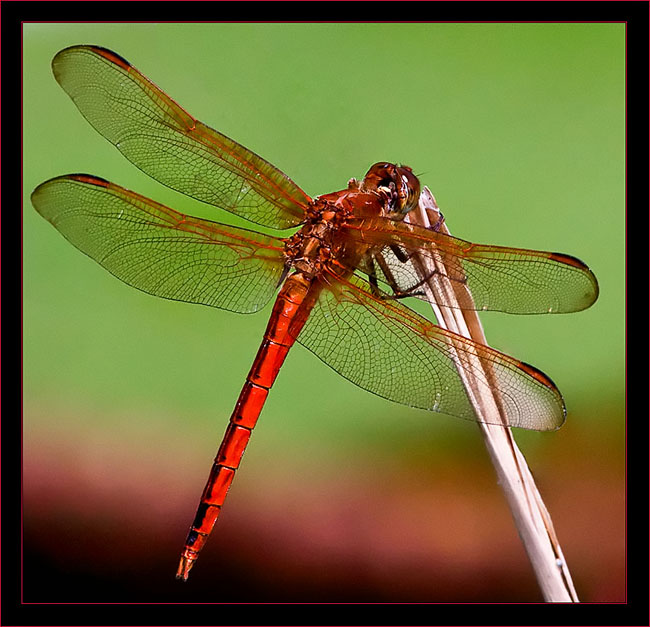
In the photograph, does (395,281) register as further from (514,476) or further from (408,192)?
(514,476)

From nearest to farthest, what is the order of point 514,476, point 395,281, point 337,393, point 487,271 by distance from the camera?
point 514,476 < point 487,271 < point 395,281 < point 337,393

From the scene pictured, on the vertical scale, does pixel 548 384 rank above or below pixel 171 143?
below

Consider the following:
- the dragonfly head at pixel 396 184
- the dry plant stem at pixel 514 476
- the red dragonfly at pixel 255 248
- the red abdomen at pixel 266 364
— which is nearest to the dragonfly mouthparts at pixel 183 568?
the red dragonfly at pixel 255 248

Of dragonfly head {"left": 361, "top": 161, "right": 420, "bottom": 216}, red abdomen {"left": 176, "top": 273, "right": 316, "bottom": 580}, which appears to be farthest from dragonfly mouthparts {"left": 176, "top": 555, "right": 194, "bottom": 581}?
dragonfly head {"left": 361, "top": 161, "right": 420, "bottom": 216}

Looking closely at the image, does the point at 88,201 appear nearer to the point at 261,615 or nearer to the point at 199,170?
the point at 199,170

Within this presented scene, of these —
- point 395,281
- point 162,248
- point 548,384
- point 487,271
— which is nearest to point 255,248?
point 162,248

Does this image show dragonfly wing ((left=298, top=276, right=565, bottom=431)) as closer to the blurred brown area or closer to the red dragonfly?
the red dragonfly

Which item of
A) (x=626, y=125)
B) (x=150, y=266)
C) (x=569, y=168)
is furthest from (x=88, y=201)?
(x=626, y=125)

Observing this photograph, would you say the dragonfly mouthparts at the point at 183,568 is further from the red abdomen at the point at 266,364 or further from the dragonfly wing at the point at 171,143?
the dragonfly wing at the point at 171,143
